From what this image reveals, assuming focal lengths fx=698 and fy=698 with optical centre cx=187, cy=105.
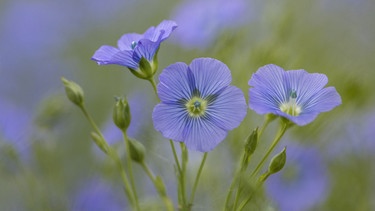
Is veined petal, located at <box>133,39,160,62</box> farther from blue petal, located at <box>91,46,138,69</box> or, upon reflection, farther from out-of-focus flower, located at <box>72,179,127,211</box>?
out-of-focus flower, located at <box>72,179,127,211</box>

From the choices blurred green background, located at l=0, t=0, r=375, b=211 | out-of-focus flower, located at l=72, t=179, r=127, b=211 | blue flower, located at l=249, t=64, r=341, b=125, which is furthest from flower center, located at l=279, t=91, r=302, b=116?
out-of-focus flower, located at l=72, t=179, r=127, b=211

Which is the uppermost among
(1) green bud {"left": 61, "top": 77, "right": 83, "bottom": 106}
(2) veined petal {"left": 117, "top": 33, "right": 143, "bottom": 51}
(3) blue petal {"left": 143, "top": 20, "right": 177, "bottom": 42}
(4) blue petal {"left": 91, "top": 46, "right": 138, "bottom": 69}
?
(3) blue petal {"left": 143, "top": 20, "right": 177, "bottom": 42}

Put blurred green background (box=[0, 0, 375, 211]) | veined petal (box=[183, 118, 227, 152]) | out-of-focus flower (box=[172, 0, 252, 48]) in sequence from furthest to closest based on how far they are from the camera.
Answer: out-of-focus flower (box=[172, 0, 252, 48]) → blurred green background (box=[0, 0, 375, 211]) → veined petal (box=[183, 118, 227, 152])

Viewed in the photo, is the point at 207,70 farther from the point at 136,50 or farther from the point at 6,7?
the point at 6,7

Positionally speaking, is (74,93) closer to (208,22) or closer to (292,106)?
(292,106)

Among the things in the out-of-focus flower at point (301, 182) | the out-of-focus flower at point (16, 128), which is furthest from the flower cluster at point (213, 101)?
the out-of-focus flower at point (16, 128)

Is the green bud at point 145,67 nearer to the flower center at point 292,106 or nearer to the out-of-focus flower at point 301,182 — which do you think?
the flower center at point 292,106

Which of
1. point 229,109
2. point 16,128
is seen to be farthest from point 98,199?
point 229,109
